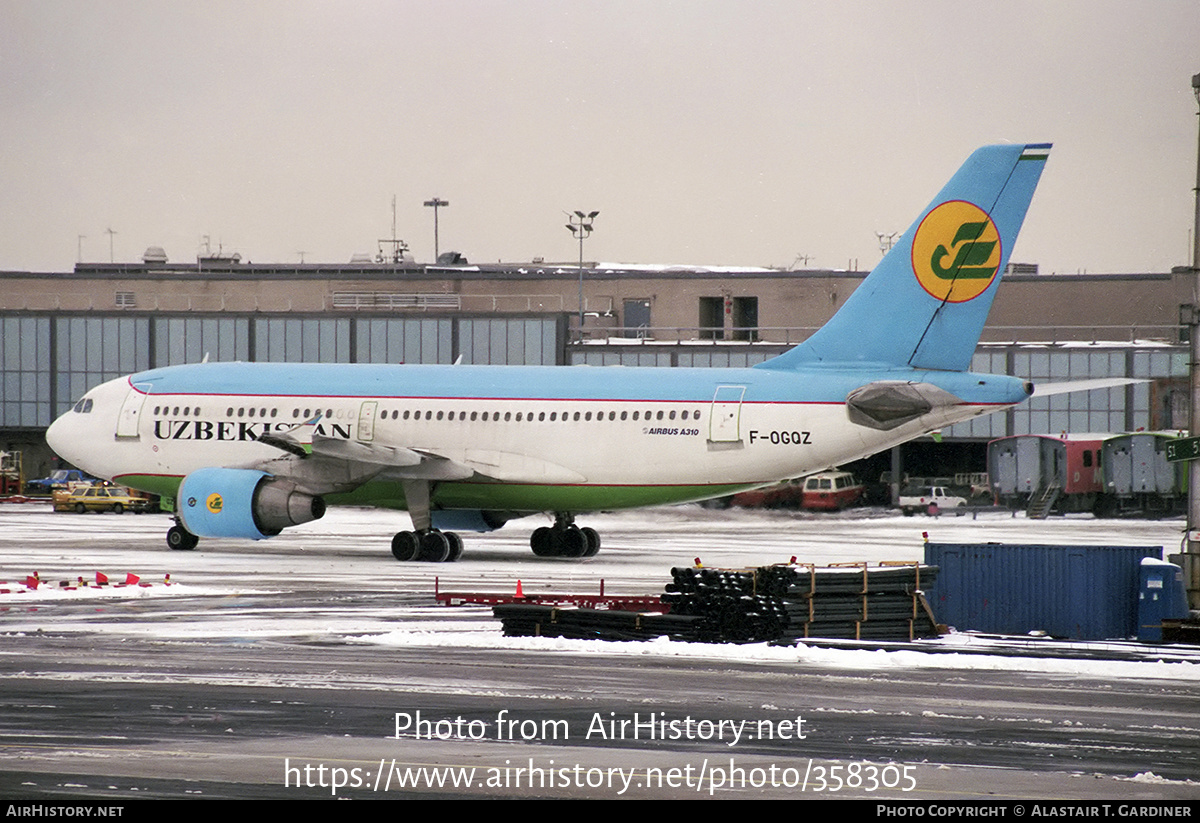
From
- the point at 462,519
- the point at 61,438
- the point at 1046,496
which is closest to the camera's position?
the point at 462,519

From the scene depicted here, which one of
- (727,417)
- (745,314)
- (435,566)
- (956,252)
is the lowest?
(435,566)

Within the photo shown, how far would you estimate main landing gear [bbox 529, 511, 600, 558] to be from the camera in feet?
132

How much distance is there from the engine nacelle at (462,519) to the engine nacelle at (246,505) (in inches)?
157

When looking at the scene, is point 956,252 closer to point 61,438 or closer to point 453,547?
point 453,547

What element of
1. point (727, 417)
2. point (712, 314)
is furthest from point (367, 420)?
point (712, 314)

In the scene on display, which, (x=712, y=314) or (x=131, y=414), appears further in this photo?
(x=712, y=314)

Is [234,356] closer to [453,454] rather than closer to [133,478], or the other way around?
[133,478]

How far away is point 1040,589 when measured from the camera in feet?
83.0

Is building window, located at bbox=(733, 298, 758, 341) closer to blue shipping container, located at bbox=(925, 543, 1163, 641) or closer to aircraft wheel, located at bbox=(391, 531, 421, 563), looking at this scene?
aircraft wheel, located at bbox=(391, 531, 421, 563)

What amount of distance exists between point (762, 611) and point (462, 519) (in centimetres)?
1838

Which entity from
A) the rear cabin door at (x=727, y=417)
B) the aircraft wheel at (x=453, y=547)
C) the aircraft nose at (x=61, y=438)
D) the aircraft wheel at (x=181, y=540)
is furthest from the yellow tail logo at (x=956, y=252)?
the aircraft nose at (x=61, y=438)

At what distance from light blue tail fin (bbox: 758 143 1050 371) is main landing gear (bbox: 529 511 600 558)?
8301mm

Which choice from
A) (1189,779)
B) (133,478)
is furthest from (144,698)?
(133,478)

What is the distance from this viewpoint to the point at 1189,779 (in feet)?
44.5
